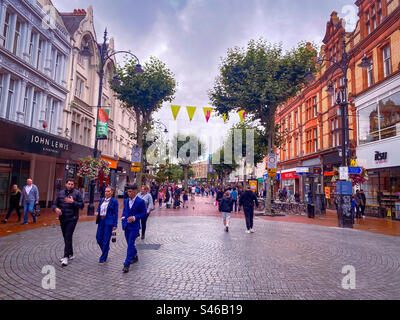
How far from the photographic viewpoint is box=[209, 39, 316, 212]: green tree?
17.2m

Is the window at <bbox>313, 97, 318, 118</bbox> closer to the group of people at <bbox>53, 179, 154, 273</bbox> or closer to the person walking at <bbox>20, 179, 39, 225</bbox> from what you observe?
the person walking at <bbox>20, 179, 39, 225</bbox>

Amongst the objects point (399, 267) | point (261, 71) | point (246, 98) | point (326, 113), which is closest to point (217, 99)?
point (246, 98)

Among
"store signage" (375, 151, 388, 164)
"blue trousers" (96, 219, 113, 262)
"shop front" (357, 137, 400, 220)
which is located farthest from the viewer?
"store signage" (375, 151, 388, 164)

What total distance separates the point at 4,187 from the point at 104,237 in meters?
13.5

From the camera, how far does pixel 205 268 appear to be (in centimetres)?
559

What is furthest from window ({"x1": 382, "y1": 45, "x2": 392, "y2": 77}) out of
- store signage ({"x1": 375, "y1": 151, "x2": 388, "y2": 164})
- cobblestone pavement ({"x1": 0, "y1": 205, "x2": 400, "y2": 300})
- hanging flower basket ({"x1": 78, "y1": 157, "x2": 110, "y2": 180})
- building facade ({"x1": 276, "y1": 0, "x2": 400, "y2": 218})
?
hanging flower basket ({"x1": 78, "y1": 157, "x2": 110, "y2": 180})

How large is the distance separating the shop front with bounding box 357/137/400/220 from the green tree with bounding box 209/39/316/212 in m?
6.93

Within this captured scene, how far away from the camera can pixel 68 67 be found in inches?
787

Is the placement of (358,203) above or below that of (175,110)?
below

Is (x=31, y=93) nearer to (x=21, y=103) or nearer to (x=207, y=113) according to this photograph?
(x=21, y=103)

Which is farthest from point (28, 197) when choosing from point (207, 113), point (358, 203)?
point (358, 203)

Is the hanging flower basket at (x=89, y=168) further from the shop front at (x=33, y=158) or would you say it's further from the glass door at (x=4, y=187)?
the glass door at (x=4, y=187)

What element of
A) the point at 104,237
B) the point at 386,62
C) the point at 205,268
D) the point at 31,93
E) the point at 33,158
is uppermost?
the point at 386,62

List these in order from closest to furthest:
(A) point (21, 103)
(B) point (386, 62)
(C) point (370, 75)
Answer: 1. (A) point (21, 103)
2. (B) point (386, 62)
3. (C) point (370, 75)
